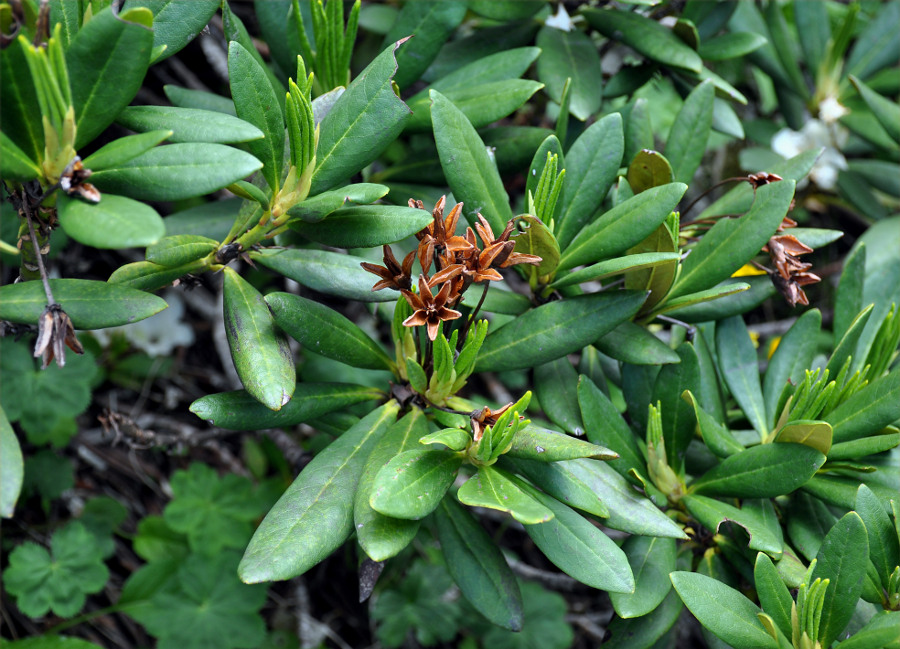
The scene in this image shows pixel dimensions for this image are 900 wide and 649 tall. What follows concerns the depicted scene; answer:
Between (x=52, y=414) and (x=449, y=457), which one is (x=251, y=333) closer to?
(x=449, y=457)

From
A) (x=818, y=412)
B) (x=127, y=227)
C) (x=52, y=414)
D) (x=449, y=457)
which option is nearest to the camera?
(x=127, y=227)

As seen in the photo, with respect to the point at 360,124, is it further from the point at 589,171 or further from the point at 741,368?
the point at 741,368

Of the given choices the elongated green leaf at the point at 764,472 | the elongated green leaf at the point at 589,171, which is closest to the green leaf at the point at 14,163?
the elongated green leaf at the point at 589,171

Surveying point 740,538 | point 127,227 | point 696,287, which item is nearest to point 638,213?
point 696,287

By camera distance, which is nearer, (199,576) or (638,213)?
(638,213)

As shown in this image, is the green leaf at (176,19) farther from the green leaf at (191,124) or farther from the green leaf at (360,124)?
the green leaf at (360,124)
